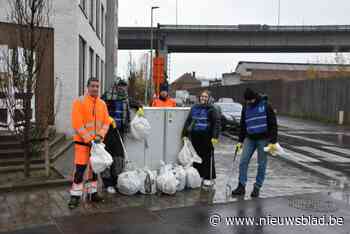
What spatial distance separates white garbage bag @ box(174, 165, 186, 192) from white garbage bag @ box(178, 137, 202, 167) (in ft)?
0.73

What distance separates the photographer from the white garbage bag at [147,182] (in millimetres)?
7453

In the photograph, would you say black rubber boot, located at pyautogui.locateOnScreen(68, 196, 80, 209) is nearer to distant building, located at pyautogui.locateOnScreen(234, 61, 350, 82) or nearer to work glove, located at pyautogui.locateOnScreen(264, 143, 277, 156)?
work glove, located at pyautogui.locateOnScreen(264, 143, 277, 156)

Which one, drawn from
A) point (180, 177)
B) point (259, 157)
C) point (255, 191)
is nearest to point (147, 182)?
point (180, 177)

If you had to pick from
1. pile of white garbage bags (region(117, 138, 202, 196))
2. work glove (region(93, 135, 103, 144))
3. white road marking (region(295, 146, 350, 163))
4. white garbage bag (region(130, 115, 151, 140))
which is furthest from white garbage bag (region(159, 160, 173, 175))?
white road marking (region(295, 146, 350, 163))

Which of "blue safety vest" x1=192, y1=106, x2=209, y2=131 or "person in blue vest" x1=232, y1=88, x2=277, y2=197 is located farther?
"blue safety vest" x1=192, y1=106, x2=209, y2=131

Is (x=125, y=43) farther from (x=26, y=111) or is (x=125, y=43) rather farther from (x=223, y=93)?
(x=26, y=111)

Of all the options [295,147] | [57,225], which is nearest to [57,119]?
[57,225]

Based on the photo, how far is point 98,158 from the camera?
6.47 meters

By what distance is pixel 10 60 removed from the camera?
8.08 meters

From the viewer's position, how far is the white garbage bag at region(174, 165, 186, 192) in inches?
304

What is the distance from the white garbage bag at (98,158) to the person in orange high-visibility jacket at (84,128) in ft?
0.40

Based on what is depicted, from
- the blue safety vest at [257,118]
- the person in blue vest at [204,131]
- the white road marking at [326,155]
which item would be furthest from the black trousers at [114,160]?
the white road marking at [326,155]

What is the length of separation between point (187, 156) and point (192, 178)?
44cm

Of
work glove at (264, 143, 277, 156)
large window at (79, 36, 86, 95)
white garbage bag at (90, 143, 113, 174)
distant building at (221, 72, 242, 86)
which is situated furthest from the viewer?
distant building at (221, 72, 242, 86)
